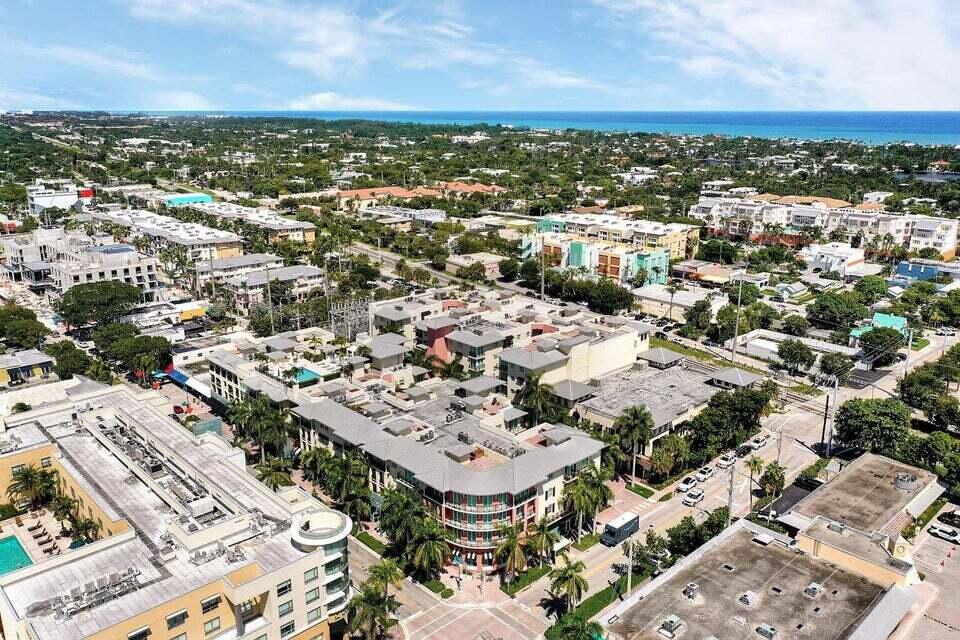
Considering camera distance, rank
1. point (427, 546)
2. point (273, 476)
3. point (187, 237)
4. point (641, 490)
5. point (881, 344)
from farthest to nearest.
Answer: point (187, 237)
point (881, 344)
point (641, 490)
point (273, 476)
point (427, 546)

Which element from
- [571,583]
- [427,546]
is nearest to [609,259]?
[427,546]

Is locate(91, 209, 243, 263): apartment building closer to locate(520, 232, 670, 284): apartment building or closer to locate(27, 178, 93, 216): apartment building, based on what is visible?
locate(27, 178, 93, 216): apartment building

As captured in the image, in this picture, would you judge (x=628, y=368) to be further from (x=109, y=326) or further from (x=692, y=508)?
(x=109, y=326)

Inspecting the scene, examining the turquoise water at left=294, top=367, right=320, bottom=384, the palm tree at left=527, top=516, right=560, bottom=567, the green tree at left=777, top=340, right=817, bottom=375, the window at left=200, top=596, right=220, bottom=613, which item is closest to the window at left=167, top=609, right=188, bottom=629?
the window at left=200, top=596, right=220, bottom=613

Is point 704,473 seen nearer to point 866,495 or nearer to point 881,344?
point 866,495

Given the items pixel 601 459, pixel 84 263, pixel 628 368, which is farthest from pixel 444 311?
pixel 84 263
